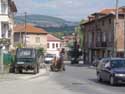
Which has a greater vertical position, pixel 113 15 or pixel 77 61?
pixel 113 15

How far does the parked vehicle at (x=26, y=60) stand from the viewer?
4456 cm

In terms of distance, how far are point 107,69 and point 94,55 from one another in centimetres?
6799

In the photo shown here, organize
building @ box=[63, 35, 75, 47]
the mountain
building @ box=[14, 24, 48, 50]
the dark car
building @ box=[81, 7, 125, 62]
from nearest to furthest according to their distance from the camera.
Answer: the dark car
building @ box=[81, 7, 125, 62]
building @ box=[14, 24, 48, 50]
the mountain
building @ box=[63, 35, 75, 47]

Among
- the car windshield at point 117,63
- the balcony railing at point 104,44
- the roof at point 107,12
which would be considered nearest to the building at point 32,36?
the roof at point 107,12

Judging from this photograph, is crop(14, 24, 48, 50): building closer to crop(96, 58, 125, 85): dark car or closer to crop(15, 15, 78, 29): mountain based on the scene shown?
crop(15, 15, 78, 29): mountain

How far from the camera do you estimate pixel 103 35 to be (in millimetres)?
90750

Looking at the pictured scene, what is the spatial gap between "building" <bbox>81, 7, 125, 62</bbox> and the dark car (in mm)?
44404

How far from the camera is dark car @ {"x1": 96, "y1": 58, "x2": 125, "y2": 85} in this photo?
2900 centimetres

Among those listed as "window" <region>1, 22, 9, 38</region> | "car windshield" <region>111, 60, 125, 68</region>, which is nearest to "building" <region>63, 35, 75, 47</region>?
"window" <region>1, 22, 9, 38</region>

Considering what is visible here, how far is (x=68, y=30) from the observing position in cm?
17562

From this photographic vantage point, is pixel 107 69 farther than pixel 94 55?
No

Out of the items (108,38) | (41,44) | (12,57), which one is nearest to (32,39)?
(41,44)

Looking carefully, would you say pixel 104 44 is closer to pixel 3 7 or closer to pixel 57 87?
pixel 3 7

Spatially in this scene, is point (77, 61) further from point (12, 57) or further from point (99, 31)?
point (12, 57)
